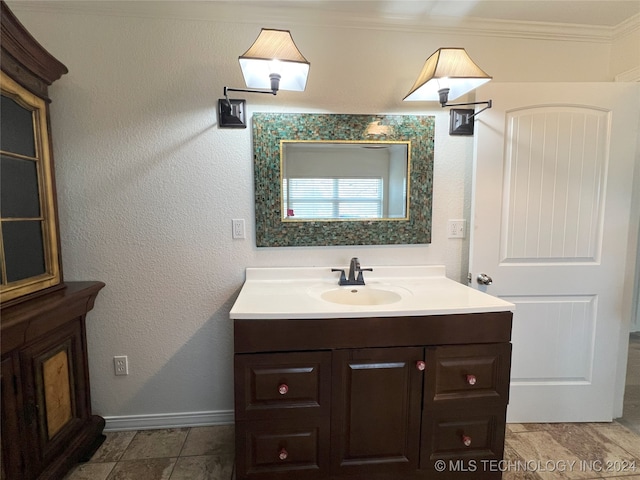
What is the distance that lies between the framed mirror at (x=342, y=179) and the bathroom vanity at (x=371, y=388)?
1.74 ft

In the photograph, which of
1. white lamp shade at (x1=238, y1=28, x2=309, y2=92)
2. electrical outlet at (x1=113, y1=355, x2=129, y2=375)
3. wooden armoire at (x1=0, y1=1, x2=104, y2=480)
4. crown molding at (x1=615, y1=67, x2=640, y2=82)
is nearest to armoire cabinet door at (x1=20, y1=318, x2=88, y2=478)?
wooden armoire at (x1=0, y1=1, x2=104, y2=480)

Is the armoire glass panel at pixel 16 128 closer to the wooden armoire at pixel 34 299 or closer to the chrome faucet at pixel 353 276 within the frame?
the wooden armoire at pixel 34 299

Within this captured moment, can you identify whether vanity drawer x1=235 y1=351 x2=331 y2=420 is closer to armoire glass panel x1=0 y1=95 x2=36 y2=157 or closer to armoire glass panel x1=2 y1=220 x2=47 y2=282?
armoire glass panel x1=2 y1=220 x2=47 y2=282

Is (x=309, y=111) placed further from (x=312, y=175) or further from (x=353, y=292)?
(x=353, y=292)

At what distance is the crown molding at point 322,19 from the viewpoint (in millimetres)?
1506

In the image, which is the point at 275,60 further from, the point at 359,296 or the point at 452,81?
the point at 359,296

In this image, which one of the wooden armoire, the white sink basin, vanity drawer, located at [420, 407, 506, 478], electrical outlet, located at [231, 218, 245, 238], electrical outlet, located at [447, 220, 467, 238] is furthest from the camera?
electrical outlet, located at [447, 220, 467, 238]

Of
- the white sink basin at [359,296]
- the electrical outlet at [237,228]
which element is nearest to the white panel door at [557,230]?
the white sink basin at [359,296]

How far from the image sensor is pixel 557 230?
5.51 ft

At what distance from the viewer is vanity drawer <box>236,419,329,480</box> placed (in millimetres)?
1202

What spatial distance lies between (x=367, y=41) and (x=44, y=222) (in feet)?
6.20

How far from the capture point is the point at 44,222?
4.66 feet

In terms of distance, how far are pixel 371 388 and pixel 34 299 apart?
4.96ft

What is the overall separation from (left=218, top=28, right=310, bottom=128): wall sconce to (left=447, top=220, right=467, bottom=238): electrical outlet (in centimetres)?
115
